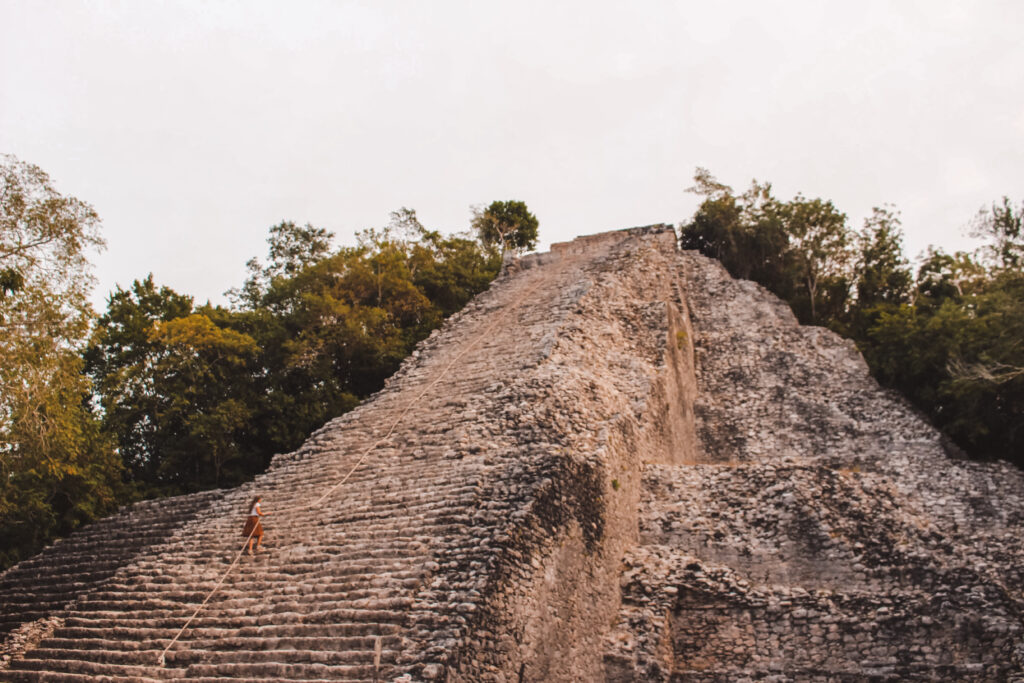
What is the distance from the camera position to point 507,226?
83.6 feet

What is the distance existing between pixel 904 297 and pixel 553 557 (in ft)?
45.9

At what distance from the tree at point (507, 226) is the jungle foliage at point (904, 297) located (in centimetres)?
642

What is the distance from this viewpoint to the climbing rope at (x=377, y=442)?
7.11 m

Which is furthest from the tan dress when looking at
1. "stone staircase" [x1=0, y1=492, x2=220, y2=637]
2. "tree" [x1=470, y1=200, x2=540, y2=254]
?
"tree" [x1=470, y1=200, x2=540, y2=254]

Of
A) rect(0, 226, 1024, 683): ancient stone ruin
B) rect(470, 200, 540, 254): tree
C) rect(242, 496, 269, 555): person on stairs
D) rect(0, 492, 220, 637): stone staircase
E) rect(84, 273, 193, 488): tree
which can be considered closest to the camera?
rect(0, 226, 1024, 683): ancient stone ruin

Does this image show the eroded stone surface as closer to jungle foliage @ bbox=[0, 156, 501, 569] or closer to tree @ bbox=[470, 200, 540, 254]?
jungle foliage @ bbox=[0, 156, 501, 569]

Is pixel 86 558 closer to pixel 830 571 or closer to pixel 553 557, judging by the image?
pixel 553 557

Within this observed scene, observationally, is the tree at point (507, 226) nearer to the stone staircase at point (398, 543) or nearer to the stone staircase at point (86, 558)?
the stone staircase at point (398, 543)

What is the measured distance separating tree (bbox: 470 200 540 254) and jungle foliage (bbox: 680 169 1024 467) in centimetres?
642

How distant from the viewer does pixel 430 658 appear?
5.71 meters

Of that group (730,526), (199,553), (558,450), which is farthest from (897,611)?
(199,553)

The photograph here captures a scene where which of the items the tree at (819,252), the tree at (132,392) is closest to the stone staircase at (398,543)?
the tree at (132,392)

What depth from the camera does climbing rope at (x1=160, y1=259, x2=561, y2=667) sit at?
7.11m

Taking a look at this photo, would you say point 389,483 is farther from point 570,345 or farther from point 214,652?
point 570,345
